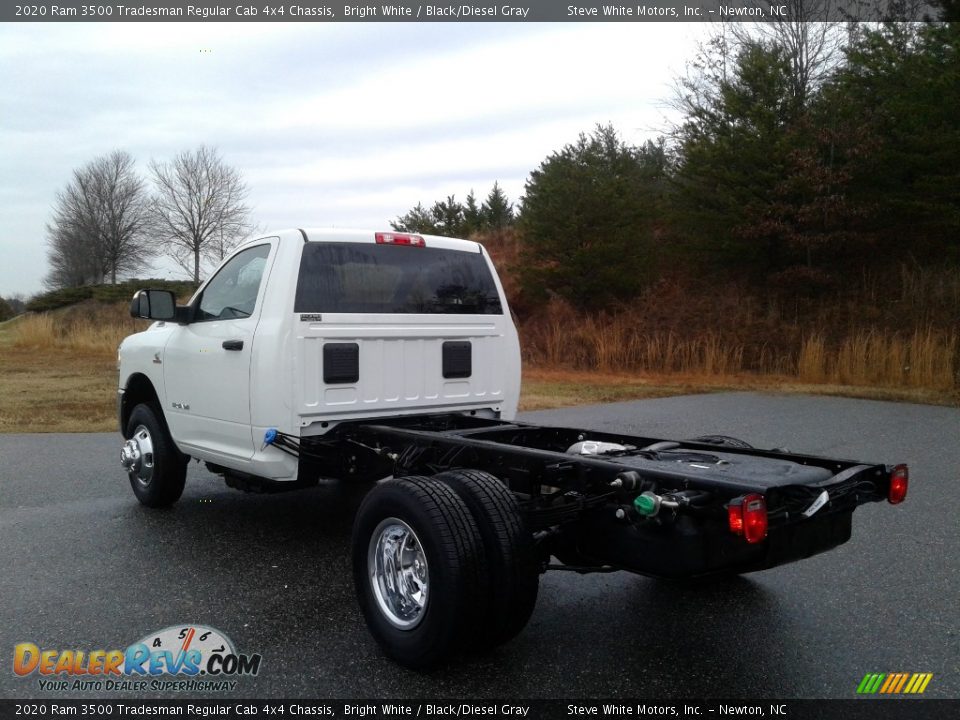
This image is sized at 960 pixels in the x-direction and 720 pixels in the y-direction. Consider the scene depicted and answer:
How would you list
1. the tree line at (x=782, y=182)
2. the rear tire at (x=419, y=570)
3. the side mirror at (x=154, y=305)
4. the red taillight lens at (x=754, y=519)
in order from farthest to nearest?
the tree line at (x=782, y=182), the side mirror at (x=154, y=305), the rear tire at (x=419, y=570), the red taillight lens at (x=754, y=519)

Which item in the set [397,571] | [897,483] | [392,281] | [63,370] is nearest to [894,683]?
[897,483]

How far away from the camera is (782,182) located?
72.3 feet

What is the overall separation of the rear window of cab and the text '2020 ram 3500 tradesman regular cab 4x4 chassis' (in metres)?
0.01

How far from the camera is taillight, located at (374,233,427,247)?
5.55 metres

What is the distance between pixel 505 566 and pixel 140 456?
13.7 ft

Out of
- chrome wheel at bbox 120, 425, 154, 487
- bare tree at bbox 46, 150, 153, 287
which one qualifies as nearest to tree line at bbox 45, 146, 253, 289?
bare tree at bbox 46, 150, 153, 287

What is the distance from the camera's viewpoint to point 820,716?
10.4ft

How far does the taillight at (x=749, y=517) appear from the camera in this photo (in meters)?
2.99

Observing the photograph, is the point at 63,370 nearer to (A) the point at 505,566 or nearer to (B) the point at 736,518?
(A) the point at 505,566

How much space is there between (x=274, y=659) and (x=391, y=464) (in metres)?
1.59

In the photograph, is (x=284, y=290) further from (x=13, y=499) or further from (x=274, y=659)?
(x=13, y=499)

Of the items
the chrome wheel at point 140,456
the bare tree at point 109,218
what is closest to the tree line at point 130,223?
the bare tree at point 109,218

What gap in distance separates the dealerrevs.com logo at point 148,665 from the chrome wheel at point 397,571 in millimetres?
633

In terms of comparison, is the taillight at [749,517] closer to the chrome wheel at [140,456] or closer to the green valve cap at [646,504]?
the green valve cap at [646,504]
